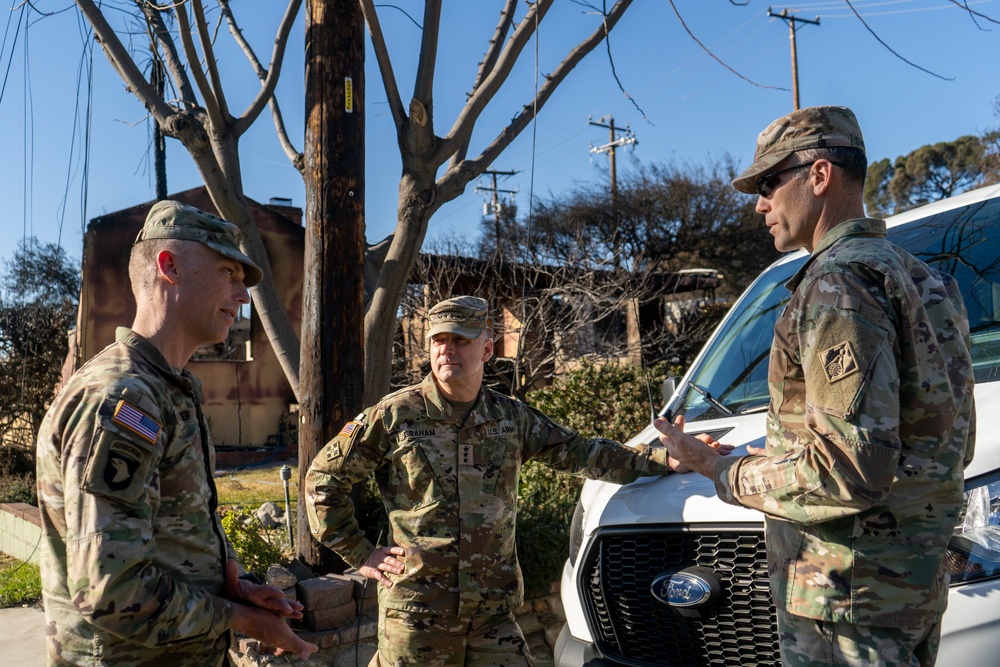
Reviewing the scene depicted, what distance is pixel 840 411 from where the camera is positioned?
2.03 meters

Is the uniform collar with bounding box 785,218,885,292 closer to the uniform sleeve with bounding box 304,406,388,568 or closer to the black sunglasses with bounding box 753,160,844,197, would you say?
the black sunglasses with bounding box 753,160,844,197

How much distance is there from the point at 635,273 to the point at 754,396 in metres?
12.5

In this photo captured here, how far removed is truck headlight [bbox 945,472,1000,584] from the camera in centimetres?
236

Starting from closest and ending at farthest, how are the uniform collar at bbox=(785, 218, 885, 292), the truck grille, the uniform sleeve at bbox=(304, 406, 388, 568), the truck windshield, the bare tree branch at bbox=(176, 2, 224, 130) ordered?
the uniform collar at bbox=(785, 218, 885, 292) < the truck grille < the truck windshield < the uniform sleeve at bbox=(304, 406, 388, 568) < the bare tree branch at bbox=(176, 2, 224, 130)

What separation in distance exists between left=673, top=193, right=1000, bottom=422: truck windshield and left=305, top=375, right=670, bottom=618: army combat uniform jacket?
602 millimetres

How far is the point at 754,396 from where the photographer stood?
143 inches

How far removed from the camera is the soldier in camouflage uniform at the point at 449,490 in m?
3.34

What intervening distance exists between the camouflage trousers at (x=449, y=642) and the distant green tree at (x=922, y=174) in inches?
1145

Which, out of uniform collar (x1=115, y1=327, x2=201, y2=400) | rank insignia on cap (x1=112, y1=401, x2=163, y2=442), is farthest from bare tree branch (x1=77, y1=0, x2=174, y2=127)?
rank insignia on cap (x1=112, y1=401, x2=163, y2=442)

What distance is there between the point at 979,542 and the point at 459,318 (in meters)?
2.08

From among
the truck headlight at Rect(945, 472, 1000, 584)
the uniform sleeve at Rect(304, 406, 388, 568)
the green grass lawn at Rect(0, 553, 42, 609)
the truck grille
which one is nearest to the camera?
the truck headlight at Rect(945, 472, 1000, 584)

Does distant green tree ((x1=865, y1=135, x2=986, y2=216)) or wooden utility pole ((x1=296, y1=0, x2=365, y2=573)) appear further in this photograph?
distant green tree ((x1=865, y1=135, x2=986, y2=216))

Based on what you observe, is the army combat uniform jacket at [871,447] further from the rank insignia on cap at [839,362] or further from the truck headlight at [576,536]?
the truck headlight at [576,536]

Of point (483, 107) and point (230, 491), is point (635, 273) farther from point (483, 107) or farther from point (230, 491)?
point (483, 107)
